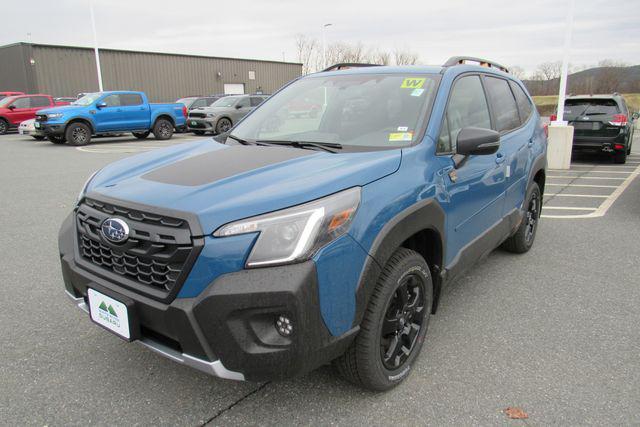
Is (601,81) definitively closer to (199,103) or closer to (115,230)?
(199,103)

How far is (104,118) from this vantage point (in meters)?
15.4

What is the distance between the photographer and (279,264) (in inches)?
73.0

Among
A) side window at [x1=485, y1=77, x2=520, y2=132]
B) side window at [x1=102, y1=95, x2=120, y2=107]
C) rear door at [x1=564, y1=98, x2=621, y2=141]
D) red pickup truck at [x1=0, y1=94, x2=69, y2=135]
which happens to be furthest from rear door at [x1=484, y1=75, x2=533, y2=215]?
red pickup truck at [x1=0, y1=94, x2=69, y2=135]

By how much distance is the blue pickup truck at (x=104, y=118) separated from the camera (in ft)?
48.1

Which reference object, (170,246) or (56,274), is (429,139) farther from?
(56,274)

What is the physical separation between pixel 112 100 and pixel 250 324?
52.0ft

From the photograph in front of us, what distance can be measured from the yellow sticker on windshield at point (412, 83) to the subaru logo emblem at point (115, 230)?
1960mm

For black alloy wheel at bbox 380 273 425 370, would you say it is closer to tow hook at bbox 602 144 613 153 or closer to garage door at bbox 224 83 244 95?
tow hook at bbox 602 144 613 153

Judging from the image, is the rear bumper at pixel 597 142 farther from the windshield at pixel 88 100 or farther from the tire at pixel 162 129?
the windshield at pixel 88 100

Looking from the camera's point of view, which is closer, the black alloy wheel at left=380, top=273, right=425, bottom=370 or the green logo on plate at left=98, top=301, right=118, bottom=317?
the green logo on plate at left=98, top=301, right=118, bottom=317

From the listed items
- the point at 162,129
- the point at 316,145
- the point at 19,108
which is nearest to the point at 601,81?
the point at 162,129

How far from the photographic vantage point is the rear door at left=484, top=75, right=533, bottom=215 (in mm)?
3670

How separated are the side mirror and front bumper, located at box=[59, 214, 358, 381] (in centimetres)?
134

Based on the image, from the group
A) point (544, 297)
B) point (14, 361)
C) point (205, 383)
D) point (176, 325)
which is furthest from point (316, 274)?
point (544, 297)
